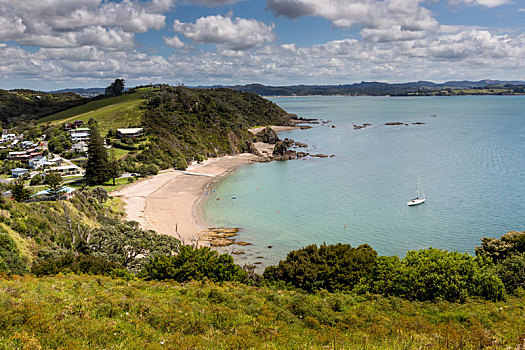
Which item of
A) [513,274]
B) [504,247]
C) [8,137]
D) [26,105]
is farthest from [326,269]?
[26,105]

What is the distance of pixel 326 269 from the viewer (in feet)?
84.7

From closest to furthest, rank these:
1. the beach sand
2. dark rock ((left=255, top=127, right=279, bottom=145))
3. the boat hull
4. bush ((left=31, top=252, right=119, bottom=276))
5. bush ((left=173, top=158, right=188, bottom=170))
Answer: bush ((left=31, top=252, right=119, bottom=276)) < the beach sand < the boat hull < bush ((left=173, top=158, right=188, bottom=170)) < dark rock ((left=255, top=127, right=279, bottom=145))

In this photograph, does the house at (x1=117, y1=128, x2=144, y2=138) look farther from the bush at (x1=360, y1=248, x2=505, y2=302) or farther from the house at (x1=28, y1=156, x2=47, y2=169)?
the bush at (x1=360, y1=248, x2=505, y2=302)

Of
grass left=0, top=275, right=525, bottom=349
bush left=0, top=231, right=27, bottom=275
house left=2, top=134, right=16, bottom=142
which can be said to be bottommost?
bush left=0, top=231, right=27, bottom=275

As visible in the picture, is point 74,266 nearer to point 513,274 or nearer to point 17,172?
point 513,274

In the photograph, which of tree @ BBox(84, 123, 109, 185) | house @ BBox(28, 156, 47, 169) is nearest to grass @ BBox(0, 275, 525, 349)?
tree @ BBox(84, 123, 109, 185)

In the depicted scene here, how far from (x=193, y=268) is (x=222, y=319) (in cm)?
1021

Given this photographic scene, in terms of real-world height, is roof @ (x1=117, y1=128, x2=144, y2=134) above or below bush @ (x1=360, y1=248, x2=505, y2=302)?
above

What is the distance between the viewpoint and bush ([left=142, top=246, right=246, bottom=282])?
2372cm

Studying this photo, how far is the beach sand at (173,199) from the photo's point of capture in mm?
49866

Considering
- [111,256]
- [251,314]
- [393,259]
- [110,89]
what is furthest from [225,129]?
[251,314]

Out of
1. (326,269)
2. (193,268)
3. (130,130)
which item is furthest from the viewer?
(130,130)

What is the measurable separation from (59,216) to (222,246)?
19193 mm

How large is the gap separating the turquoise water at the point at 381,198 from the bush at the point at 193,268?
14293 millimetres
